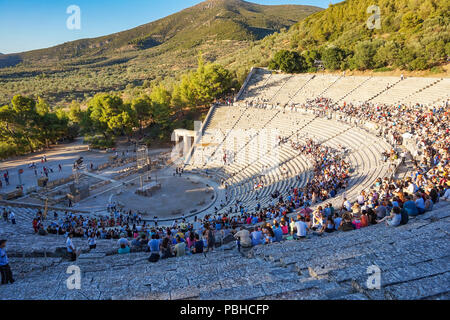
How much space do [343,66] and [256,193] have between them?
27.0 m

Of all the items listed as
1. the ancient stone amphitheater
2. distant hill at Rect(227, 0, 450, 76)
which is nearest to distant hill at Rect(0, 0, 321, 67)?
distant hill at Rect(227, 0, 450, 76)

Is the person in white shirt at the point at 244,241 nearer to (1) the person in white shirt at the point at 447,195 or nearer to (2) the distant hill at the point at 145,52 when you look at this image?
(1) the person in white shirt at the point at 447,195

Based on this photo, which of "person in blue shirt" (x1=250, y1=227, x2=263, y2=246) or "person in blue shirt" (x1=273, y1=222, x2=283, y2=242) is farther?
"person in blue shirt" (x1=273, y1=222, x2=283, y2=242)

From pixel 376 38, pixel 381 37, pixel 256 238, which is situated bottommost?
pixel 256 238

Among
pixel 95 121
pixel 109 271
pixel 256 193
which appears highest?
pixel 95 121

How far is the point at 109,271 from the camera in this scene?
850 cm

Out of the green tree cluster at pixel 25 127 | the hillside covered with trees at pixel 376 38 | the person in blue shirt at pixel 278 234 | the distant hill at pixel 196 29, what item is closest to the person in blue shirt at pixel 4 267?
the person in blue shirt at pixel 278 234

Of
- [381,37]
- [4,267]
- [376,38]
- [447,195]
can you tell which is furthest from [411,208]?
[381,37]

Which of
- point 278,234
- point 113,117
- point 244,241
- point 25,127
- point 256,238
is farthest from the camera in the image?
point 113,117

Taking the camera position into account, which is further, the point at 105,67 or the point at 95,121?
the point at 105,67

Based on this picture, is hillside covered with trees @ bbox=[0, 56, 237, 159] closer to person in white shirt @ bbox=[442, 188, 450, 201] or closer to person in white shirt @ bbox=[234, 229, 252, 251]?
person in white shirt @ bbox=[234, 229, 252, 251]

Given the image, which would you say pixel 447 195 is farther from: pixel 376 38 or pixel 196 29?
pixel 196 29
